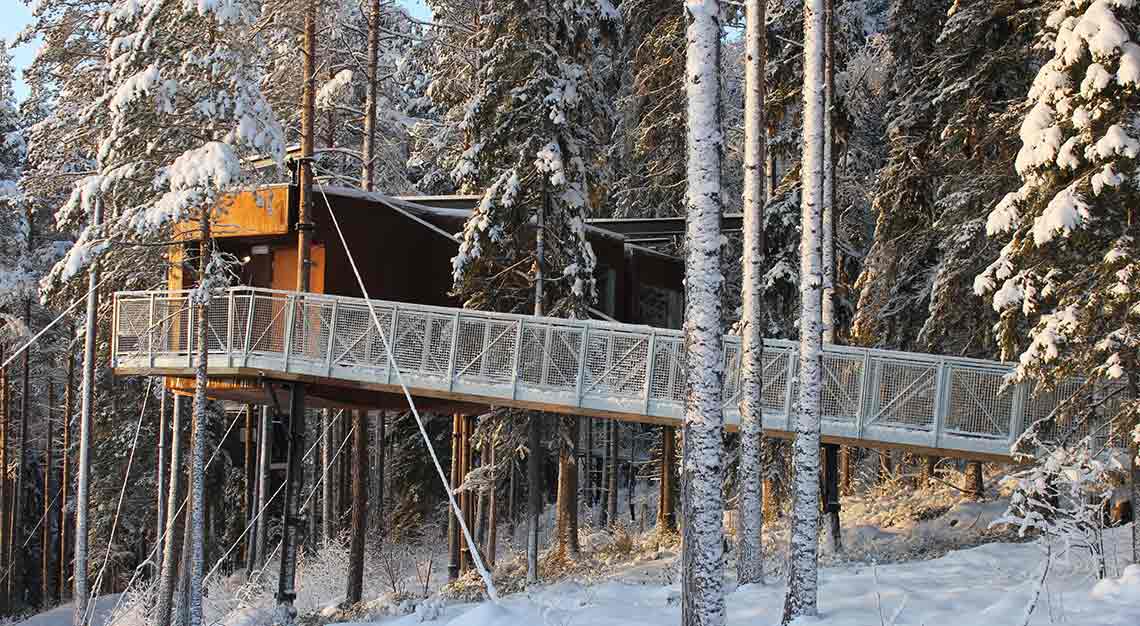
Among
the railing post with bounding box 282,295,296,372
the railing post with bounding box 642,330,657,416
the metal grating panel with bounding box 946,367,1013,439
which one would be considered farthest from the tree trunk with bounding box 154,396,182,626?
the metal grating panel with bounding box 946,367,1013,439

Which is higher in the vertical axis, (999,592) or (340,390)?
(340,390)

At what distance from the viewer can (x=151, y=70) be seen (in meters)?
16.4

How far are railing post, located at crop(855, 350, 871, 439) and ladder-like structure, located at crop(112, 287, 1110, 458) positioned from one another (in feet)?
0.06

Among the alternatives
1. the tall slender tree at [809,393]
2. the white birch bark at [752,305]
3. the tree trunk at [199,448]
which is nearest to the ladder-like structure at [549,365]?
the tree trunk at [199,448]

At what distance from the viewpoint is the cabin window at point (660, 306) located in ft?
92.0

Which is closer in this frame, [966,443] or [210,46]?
[966,443]

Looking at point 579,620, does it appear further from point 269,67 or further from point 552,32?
point 269,67

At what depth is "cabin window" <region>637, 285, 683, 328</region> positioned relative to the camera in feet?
92.0

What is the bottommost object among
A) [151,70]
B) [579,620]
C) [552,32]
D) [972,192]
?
[579,620]

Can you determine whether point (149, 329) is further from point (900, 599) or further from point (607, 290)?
point (900, 599)

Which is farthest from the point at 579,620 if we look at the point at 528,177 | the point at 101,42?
the point at 101,42

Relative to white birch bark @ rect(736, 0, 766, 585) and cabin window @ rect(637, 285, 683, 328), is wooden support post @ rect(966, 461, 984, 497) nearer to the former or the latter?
white birch bark @ rect(736, 0, 766, 585)

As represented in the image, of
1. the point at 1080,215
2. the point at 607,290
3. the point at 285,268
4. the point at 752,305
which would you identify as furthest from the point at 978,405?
the point at 285,268

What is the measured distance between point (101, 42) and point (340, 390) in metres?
9.17
